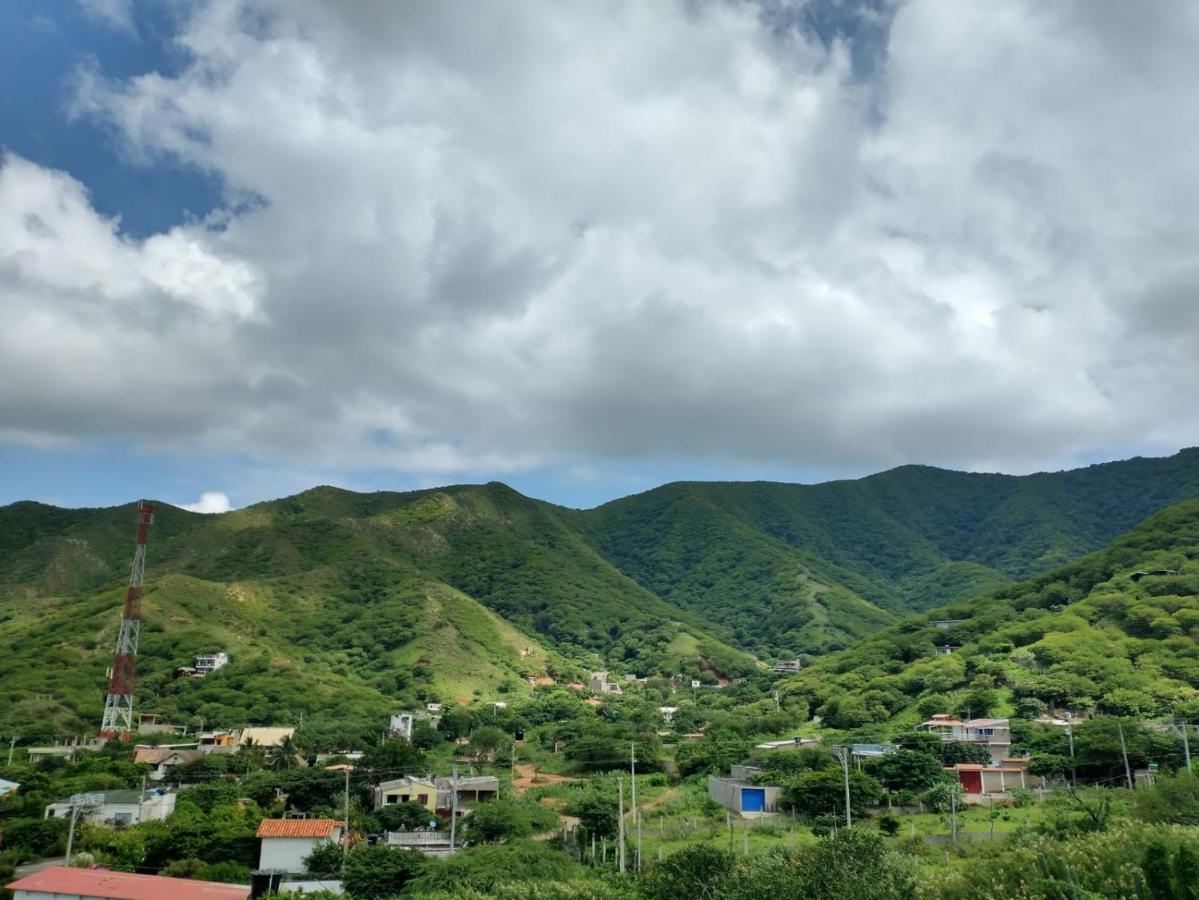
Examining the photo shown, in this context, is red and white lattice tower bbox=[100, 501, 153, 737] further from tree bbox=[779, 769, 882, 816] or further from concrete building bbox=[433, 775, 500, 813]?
tree bbox=[779, 769, 882, 816]

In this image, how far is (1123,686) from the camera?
64.7m

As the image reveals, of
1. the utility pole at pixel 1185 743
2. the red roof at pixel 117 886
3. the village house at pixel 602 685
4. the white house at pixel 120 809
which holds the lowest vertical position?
the red roof at pixel 117 886

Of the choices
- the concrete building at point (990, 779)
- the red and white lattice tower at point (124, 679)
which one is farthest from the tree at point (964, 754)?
the red and white lattice tower at point (124, 679)

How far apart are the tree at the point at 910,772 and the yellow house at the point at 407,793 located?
2652 centimetres

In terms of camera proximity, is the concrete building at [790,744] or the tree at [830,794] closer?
the tree at [830,794]

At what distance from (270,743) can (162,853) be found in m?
33.9

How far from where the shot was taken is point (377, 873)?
1421 inches

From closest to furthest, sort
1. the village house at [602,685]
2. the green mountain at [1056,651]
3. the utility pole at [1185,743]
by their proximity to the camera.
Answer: the utility pole at [1185,743] → the green mountain at [1056,651] → the village house at [602,685]

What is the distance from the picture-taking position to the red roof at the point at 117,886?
32.8 m

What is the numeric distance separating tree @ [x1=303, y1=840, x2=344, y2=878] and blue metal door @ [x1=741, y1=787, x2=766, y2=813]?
2299 centimetres

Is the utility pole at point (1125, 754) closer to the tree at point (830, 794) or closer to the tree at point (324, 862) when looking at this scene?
the tree at point (830, 794)

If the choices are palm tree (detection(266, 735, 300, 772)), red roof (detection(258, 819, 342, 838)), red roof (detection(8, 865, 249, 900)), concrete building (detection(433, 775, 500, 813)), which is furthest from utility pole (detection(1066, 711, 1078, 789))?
palm tree (detection(266, 735, 300, 772))

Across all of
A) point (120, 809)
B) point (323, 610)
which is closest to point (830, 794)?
point (120, 809)

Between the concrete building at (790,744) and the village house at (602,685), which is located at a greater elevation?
the village house at (602,685)
